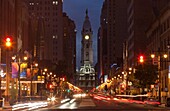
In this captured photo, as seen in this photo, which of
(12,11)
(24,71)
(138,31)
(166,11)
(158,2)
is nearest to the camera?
(24,71)

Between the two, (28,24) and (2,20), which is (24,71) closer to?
(2,20)

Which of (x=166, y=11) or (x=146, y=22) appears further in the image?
(x=146, y=22)

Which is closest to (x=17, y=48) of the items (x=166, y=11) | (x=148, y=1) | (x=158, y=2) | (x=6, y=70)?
(x=6, y=70)

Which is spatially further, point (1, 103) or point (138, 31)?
point (138, 31)

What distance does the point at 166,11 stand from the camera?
9312 centimetres

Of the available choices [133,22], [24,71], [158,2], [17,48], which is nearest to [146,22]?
[133,22]

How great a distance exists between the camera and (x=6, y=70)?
94875 mm

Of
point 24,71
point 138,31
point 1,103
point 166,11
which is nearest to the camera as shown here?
point 1,103

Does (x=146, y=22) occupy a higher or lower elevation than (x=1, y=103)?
higher

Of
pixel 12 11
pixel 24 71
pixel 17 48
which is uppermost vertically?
pixel 12 11

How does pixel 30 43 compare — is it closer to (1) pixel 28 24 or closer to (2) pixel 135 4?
(1) pixel 28 24

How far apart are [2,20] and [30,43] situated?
5450 centimetres

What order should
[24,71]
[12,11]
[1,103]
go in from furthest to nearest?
1. [12,11]
2. [24,71]
3. [1,103]

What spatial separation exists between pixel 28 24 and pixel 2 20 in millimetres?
49584
